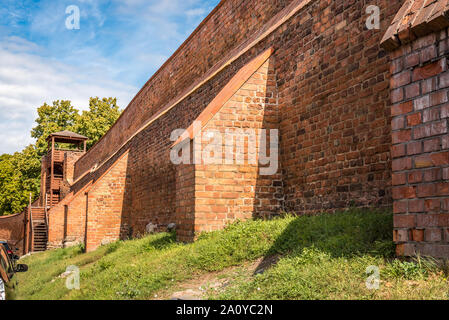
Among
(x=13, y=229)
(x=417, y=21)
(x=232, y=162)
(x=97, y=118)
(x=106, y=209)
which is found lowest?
(x=13, y=229)

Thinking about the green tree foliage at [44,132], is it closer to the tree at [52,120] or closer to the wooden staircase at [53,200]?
the tree at [52,120]

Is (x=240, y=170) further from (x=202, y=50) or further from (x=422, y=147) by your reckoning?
(x=202, y=50)

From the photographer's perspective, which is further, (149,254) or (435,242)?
(149,254)

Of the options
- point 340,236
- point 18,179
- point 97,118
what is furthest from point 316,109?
point 18,179

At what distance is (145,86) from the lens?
66.4 feet

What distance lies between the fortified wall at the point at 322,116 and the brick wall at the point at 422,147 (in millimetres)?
11

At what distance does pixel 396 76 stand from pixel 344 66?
7.55 ft

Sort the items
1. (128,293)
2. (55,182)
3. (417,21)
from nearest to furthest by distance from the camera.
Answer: (417,21) < (128,293) < (55,182)

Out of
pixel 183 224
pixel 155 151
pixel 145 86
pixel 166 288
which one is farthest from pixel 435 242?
pixel 145 86

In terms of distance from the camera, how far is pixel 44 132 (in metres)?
40.9

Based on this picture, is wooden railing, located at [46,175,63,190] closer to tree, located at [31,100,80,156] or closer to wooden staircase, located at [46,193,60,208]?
wooden staircase, located at [46,193,60,208]

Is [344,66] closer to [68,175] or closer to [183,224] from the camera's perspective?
[183,224]

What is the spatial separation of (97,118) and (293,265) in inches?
1522

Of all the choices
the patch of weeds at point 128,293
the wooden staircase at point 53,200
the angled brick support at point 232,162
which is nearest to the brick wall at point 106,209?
the angled brick support at point 232,162
